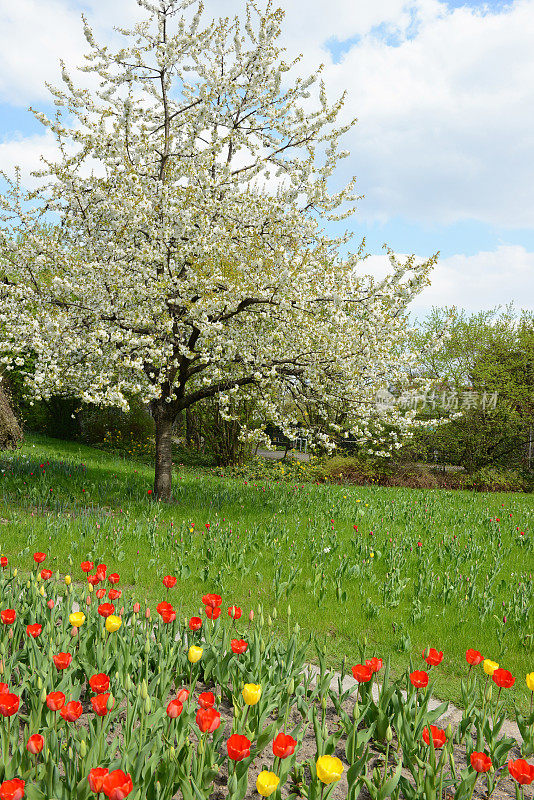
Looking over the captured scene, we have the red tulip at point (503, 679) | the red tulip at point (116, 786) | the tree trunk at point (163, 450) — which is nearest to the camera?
the red tulip at point (116, 786)

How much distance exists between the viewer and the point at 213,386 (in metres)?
8.93

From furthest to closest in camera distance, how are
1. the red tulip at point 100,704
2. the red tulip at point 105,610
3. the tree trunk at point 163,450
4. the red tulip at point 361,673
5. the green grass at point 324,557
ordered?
the tree trunk at point 163,450, the green grass at point 324,557, the red tulip at point 105,610, the red tulip at point 361,673, the red tulip at point 100,704

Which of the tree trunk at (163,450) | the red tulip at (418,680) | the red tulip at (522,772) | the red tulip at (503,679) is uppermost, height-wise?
the tree trunk at (163,450)

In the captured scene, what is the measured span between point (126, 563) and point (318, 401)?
14.3ft

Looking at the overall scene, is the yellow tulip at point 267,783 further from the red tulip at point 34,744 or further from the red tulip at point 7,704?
the red tulip at point 7,704

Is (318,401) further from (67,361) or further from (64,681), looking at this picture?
(64,681)

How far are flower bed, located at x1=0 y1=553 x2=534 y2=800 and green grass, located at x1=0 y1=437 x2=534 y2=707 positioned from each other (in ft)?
3.26

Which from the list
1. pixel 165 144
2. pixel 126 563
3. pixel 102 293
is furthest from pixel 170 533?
pixel 165 144

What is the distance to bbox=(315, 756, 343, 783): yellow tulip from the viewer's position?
1.67m

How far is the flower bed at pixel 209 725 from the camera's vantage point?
200 cm

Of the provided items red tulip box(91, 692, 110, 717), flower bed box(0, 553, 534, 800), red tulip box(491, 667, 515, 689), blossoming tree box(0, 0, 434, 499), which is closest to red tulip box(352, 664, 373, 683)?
flower bed box(0, 553, 534, 800)

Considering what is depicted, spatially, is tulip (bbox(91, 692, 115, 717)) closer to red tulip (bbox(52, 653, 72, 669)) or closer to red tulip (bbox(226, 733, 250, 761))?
red tulip (bbox(52, 653, 72, 669))

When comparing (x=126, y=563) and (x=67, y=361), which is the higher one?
(x=67, y=361)

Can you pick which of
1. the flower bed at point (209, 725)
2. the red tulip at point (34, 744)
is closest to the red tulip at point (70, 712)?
the flower bed at point (209, 725)
